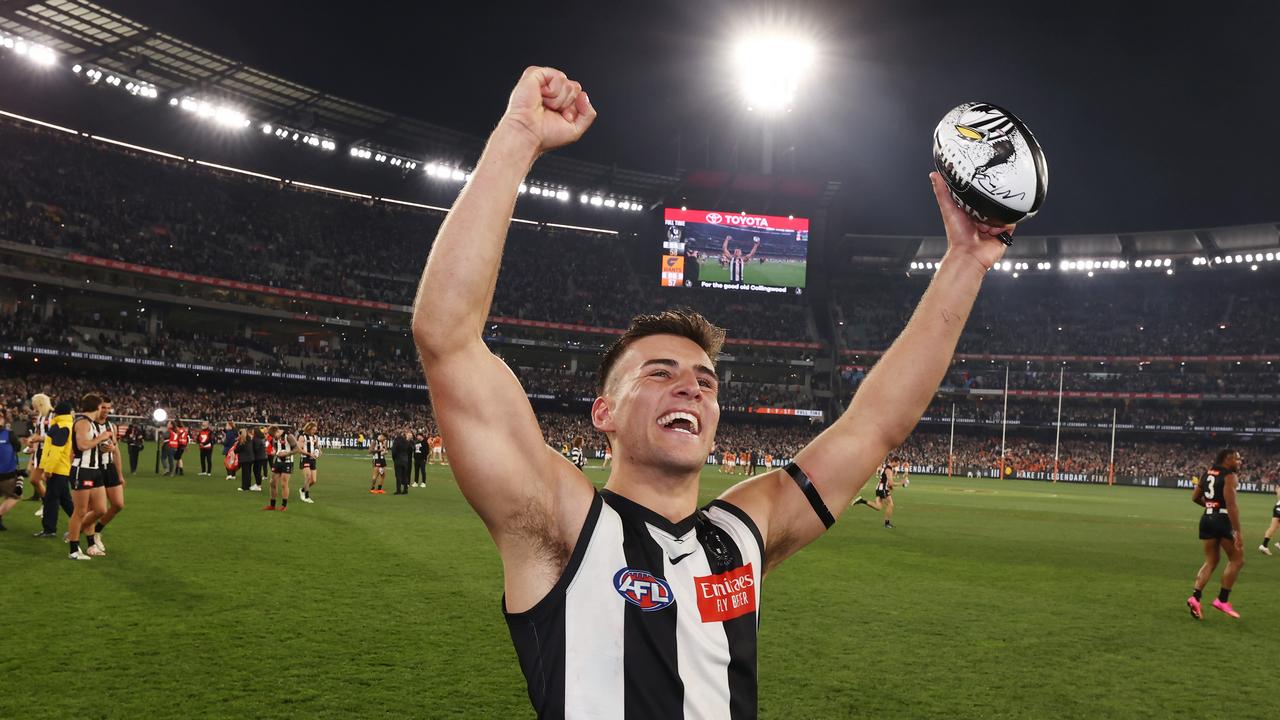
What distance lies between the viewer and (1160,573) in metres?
14.6

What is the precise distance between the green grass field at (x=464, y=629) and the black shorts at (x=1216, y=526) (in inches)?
41.6

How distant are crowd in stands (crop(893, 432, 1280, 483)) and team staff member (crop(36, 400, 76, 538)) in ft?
173

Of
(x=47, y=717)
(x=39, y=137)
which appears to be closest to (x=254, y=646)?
(x=47, y=717)

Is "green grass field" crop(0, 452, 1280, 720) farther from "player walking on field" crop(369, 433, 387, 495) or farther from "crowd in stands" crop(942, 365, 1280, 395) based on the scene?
"crowd in stands" crop(942, 365, 1280, 395)

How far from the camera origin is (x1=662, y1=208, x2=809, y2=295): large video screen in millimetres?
66125

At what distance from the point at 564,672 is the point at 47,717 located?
5.52m

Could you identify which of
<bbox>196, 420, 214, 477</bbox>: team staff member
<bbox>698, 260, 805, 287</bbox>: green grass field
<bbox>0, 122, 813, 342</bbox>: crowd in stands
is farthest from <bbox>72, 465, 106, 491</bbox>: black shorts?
<bbox>698, 260, 805, 287</bbox>: green grass field

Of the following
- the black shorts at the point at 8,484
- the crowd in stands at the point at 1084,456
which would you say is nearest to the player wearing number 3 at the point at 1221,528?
the black shorts at the point at 8,484

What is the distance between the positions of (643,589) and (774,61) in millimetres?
57066

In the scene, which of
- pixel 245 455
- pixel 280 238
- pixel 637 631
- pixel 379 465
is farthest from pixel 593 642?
pixel 280 238

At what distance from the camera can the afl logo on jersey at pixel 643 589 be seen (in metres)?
2.12

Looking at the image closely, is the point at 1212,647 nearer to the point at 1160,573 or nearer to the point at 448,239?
the point at 1160,573

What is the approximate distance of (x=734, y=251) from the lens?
220ft

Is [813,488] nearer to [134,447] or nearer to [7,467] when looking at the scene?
[7,467]
